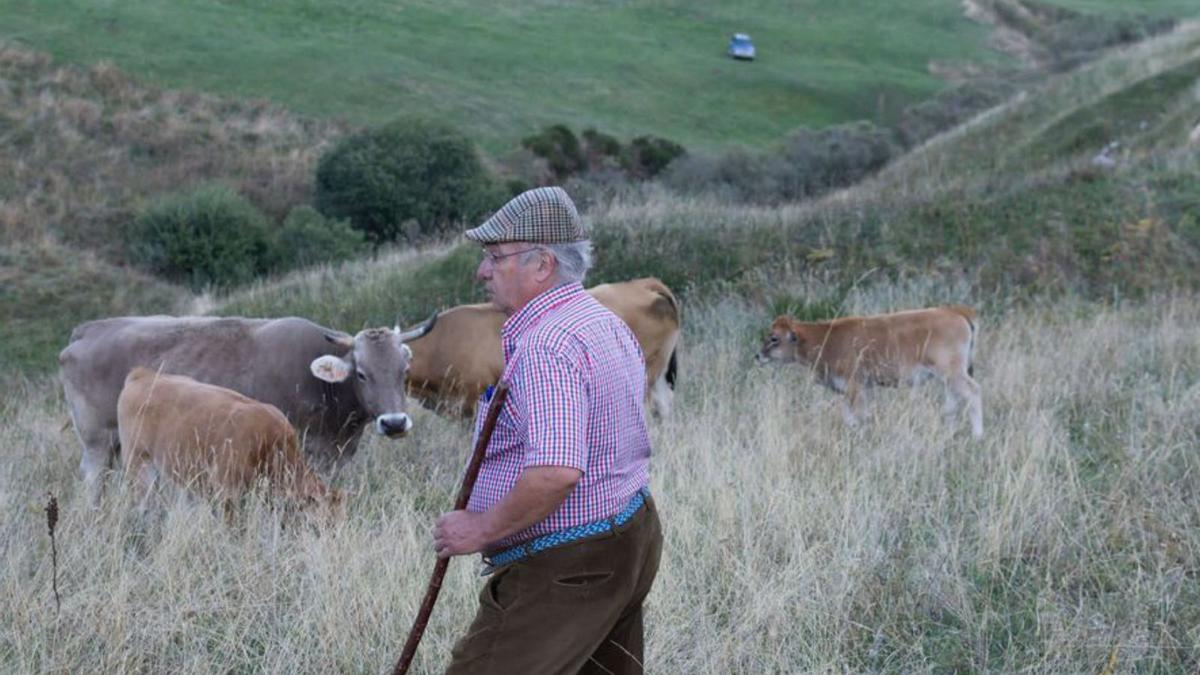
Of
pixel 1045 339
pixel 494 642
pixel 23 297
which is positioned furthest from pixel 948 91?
pixel 494 642

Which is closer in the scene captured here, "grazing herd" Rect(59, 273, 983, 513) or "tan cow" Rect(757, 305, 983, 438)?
"grazing herd" Rect(59, 273, 983, 513)

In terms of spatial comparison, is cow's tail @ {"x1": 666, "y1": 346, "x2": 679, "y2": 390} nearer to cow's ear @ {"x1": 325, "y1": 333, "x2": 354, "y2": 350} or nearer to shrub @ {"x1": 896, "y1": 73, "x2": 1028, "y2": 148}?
cow's ear @ {"x1": 325, "y1": 333, "x2": 354, "y2": 350}

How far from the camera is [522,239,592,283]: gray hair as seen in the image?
4262mm

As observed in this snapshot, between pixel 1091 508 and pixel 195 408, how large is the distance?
5.41 meters

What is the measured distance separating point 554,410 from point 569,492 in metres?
0.25

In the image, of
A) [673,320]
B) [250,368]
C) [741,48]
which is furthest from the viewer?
[741,48]

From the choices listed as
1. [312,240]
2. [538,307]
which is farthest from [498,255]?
[312,240]

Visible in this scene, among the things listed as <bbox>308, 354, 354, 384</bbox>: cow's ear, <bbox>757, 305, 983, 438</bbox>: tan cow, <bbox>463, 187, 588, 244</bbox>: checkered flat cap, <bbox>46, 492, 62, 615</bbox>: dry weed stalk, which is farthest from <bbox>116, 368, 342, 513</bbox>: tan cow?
<bbox>757, 305, 983, 438</bbox>: tan cow

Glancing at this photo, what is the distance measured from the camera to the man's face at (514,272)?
4254mm

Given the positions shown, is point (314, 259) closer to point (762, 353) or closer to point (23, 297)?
point (23, 297)

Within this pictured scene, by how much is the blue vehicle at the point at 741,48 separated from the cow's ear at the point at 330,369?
61603 mm

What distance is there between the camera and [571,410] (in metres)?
4.00

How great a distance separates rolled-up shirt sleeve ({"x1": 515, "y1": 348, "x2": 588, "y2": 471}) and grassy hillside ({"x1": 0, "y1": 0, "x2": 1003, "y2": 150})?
46291 mm

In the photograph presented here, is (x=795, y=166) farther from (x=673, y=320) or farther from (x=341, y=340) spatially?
(x=341, y=340)
